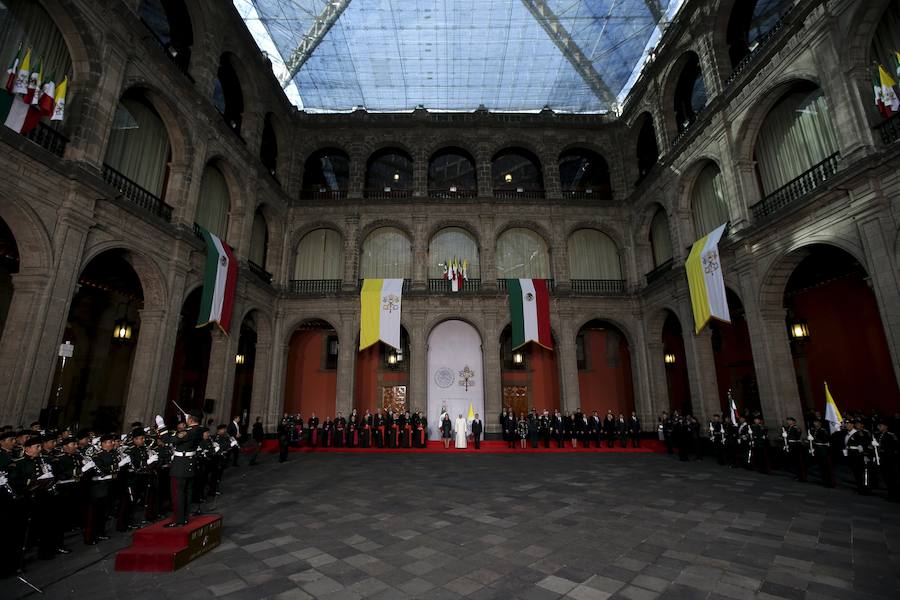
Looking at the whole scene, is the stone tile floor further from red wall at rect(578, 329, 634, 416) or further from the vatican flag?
red wall at rect(578, 329, 634, 416)

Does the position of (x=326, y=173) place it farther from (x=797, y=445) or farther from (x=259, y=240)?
(x=797, y=445)

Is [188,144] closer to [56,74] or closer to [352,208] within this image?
[56,74]

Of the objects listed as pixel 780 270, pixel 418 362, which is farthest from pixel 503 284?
pixel 780 270

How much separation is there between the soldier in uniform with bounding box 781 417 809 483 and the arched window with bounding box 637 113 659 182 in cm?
1286

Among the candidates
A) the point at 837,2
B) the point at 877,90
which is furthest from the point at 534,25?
the point at 877,90

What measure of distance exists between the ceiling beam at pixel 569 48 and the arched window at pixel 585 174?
8.95 feet

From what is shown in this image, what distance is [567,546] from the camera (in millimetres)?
4969

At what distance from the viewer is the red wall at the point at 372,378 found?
746 inches

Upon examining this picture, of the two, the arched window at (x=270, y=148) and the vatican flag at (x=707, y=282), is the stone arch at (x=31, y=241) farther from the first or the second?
the vatican flag at (x=707, y=282)

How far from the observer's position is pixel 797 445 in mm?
9141

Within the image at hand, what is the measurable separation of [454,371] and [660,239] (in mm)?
11212

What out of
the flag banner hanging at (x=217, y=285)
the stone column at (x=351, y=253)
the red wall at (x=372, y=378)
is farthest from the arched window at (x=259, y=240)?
the red wall at (x=372, y=378)

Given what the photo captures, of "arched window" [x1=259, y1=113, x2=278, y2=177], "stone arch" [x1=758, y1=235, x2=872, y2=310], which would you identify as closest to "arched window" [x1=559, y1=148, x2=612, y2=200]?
"stone arch" [x1=758, y1=235, x2=872, y2=310]

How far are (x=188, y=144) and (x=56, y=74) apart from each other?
134 inches
